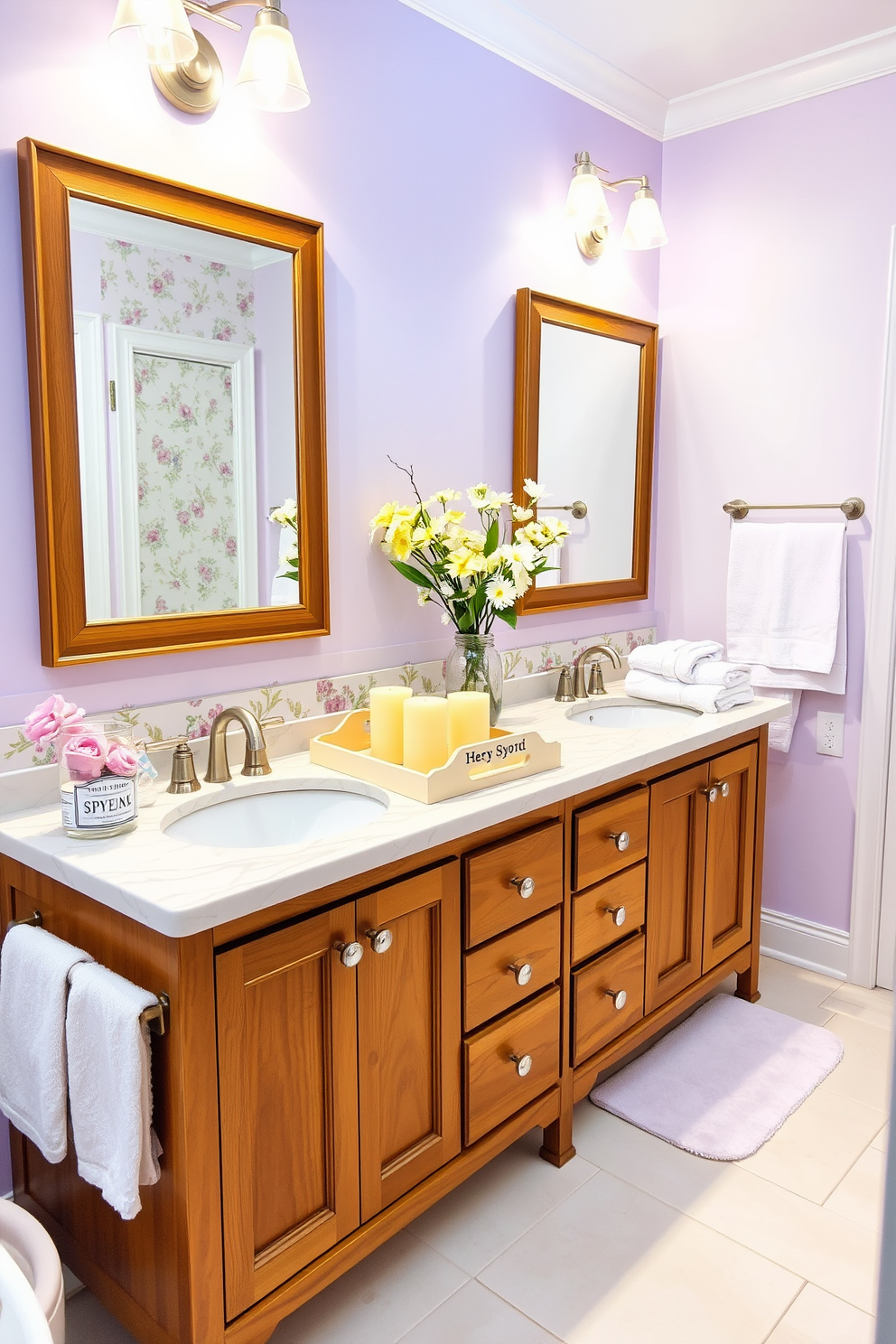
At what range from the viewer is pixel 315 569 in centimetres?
198

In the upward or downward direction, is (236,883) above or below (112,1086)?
above

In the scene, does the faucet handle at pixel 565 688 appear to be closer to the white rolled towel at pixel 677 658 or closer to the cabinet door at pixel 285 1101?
the white rolled towel at pixel 677 658

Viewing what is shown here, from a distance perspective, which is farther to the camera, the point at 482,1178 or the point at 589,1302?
the point at 482,1178

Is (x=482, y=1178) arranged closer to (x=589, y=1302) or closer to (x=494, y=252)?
(x=589, y=1302)

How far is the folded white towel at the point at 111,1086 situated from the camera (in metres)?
1.25

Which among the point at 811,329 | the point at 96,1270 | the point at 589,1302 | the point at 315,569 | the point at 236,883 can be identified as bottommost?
the point at 589,1302

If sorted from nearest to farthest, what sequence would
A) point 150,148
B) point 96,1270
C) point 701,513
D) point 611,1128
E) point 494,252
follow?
1. point 96,1270
2. point 150,148
3. point 611,1128
4. point 494,252
5. point 701,513

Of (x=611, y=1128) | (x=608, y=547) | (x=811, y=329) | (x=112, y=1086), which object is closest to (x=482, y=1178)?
(x=611, y=1128)

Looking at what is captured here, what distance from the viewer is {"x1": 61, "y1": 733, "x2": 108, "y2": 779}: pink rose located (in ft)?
4.65

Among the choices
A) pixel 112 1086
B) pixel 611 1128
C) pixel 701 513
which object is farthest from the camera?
pixel 701 513

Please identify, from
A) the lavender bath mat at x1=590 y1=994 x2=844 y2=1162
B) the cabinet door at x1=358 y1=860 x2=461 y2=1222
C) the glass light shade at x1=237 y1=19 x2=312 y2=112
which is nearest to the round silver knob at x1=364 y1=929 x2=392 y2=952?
the cabinet door at x1=358 y1=860 x2=461 y2=1222

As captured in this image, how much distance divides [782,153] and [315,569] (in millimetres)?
1770

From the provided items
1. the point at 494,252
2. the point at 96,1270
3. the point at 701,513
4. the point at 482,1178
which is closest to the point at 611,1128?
the point at 482,1178

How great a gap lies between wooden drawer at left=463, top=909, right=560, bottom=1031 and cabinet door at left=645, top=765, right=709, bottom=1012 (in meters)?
0.37
